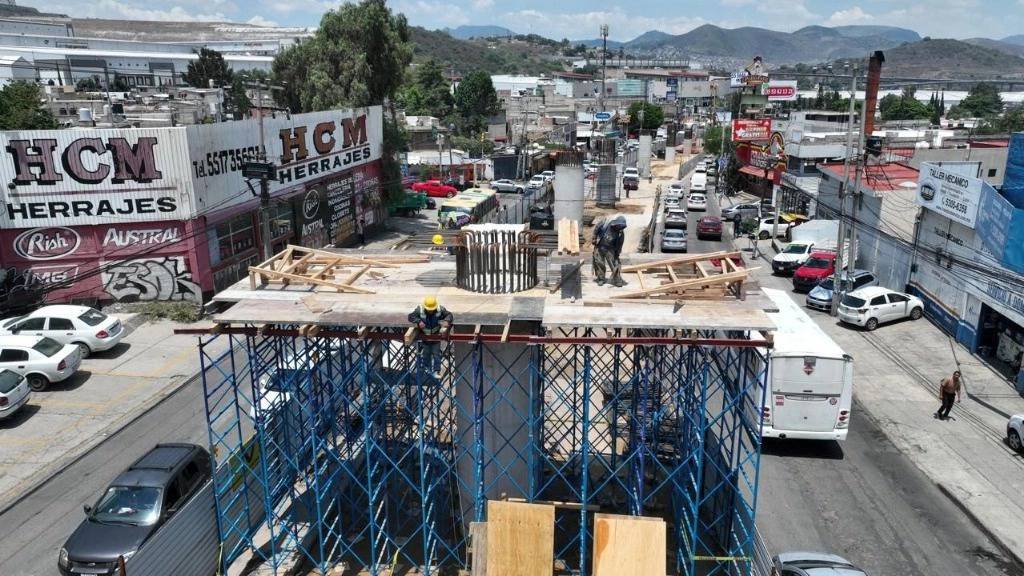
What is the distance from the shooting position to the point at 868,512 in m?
13.6

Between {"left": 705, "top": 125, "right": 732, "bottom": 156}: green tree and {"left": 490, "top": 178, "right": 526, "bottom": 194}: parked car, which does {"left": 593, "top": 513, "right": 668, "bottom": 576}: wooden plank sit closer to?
{"left": 490, "top": 178, "right": 526, "bottom": 194}: parked car

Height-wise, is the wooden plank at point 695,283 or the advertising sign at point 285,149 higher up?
the advertising sign at point 285,149

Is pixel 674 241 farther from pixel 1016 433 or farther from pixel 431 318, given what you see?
pixel 431 318

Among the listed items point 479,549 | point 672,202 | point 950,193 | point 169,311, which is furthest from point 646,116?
point 479,549

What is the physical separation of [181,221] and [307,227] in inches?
328

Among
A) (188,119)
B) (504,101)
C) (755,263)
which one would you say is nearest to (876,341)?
(755,263)

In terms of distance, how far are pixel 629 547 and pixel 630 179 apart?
2122 inches

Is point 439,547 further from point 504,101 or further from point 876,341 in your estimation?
point 504,101

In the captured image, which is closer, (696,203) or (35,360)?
(35,360)

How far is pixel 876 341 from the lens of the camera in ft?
76.7

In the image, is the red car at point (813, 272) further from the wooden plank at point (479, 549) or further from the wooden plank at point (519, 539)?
the wooden plank at point (479, 549)

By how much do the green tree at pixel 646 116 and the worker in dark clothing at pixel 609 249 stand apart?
3707 inches

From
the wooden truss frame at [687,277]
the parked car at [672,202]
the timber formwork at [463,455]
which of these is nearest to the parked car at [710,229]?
the parked car at [672,202]

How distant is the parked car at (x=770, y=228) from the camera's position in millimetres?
40125
